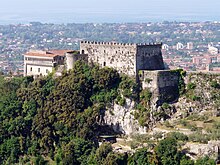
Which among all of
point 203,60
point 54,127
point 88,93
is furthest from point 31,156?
point 203,60

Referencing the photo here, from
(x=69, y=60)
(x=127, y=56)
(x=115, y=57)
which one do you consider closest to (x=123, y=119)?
(x=127, y=56)

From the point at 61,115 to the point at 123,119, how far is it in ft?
13.8

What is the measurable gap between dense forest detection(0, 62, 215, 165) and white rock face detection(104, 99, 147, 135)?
0.41 meters

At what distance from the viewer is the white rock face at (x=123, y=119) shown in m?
45.6

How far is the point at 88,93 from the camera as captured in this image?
1895 inches

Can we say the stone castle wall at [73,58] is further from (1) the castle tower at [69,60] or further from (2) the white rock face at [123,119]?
(2) the white rock face at [123,119]

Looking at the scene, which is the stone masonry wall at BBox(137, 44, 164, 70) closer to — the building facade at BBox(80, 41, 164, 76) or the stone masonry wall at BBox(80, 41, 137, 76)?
the building facade at BBox(80, 41, 164, 76)

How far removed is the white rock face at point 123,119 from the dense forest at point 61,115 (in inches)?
16.2

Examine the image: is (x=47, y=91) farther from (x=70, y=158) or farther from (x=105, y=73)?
(x=70, y=158)

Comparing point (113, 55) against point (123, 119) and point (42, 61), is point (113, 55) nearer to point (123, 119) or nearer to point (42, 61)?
point (123, 119)

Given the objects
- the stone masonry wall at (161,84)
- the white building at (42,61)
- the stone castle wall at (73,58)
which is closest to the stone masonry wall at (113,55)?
the stone castle wall at (73,58)

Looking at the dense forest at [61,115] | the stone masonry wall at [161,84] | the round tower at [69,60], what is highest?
the round tower at [69,60]

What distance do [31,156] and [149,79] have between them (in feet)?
30.6

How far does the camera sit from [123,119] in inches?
1823
